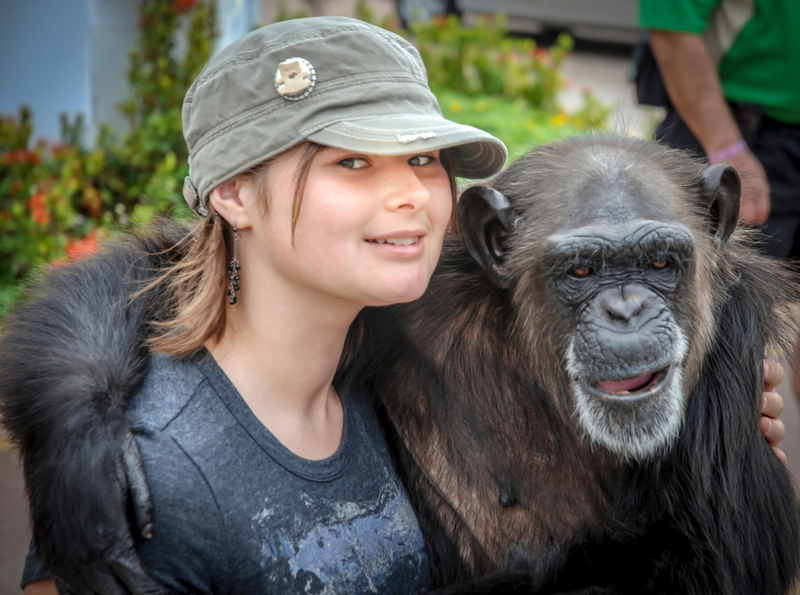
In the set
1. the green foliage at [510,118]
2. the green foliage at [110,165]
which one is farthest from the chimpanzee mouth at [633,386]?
the green foliage at [510,118]

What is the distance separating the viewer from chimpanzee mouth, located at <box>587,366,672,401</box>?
2.22 meters

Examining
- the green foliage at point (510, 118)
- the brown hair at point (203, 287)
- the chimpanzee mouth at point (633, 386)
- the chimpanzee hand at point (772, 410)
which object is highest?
the green foliage at point (510, 118)

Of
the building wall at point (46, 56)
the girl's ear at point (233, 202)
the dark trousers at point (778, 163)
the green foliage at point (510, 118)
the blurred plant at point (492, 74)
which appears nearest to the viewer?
the girl's ear at point (233, 202)

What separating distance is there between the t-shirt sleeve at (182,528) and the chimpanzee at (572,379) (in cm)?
20

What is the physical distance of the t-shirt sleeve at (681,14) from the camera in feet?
11.8

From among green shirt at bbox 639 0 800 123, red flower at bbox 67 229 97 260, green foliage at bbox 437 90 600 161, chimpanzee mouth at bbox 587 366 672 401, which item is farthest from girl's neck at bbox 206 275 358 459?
green foliage at bbox 437 90 600 161

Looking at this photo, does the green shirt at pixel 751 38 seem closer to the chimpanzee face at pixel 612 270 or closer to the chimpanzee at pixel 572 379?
the chimpanzee at pixel 572 379

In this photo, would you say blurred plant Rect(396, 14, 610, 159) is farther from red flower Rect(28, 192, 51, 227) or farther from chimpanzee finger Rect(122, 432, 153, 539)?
chimpanzee finger Rect(122, 432, 153, 539)

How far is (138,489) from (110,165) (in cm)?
420

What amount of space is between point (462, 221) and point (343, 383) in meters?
0.60

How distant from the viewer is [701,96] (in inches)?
143

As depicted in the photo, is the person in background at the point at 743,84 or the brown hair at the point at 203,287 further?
the person in background at the point at 743,84

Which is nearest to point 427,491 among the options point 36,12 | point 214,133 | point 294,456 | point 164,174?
point 294,456

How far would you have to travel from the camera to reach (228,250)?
218 centimetres
